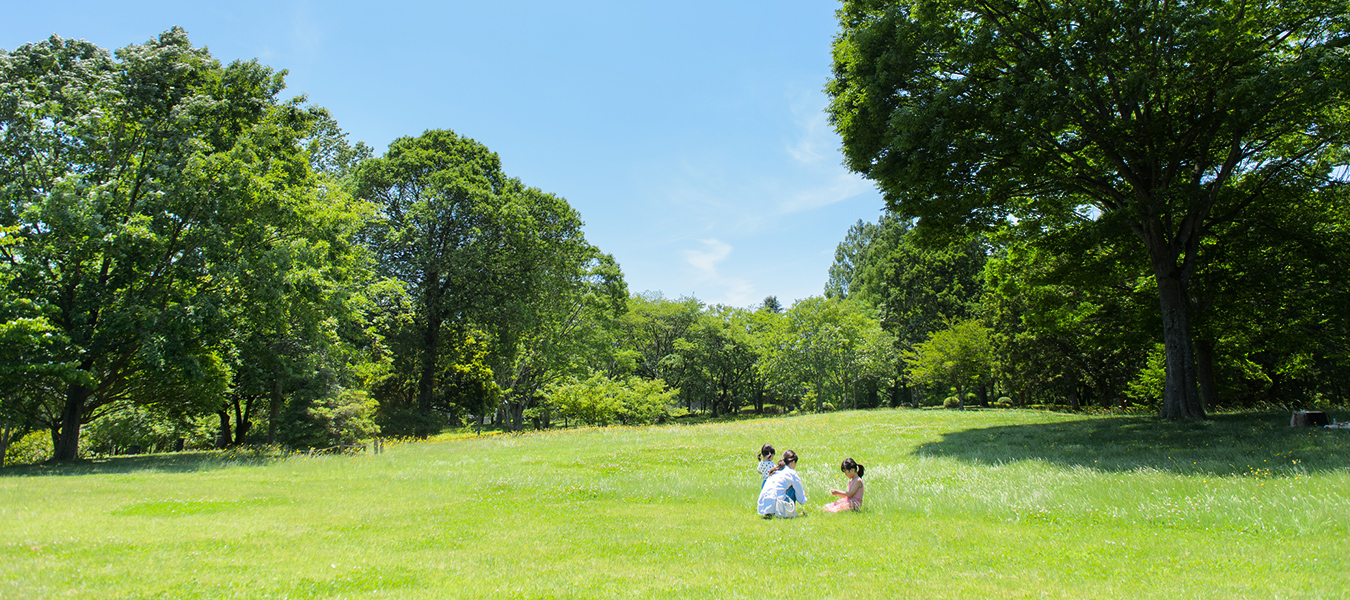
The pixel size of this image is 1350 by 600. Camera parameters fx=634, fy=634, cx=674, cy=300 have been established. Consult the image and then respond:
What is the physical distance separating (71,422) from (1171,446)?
28.8m

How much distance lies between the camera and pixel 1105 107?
16047 mm

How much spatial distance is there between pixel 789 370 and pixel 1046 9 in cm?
3616

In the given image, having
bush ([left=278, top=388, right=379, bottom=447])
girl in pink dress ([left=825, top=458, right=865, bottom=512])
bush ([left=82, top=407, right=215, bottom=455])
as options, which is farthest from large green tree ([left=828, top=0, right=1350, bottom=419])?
bush ([left=82, top=407, right=215, bottom=455])

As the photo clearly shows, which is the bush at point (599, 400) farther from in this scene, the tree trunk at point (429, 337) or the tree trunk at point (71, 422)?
the tree trunk at point (71, 422)

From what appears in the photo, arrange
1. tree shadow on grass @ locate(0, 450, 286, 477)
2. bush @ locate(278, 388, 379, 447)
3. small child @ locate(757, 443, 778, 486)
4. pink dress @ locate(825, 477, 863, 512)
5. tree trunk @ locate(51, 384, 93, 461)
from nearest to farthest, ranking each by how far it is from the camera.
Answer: pink dress @ locate(825, 477, 863, 512) < small child @ locate(757, 443, 778, 486) < tree shadow on grass @ locate(0, 450, 286, 477) < tree trunk @ locate(51, 384, 93, 461) < bush @ locate(278, 388, 379, 447)

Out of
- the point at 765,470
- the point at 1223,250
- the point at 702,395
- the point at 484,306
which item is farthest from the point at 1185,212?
the point at 702,395

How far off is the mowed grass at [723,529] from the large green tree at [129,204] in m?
4.13

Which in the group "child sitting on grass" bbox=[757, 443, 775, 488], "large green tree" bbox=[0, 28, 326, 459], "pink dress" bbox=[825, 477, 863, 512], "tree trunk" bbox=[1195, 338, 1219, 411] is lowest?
"pink dress" bbox=[825, 477, 863, 512]

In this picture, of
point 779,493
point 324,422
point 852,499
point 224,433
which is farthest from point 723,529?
point 224,433

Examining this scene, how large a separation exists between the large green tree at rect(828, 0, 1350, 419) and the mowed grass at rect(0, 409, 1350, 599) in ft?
21.5

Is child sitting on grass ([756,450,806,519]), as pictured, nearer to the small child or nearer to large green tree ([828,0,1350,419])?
Result: the small child

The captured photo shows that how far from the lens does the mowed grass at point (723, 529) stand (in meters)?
5.28

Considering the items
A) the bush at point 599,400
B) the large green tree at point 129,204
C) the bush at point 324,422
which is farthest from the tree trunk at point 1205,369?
the bush at point 324,422

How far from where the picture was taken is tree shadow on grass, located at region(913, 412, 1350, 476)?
34.9 feet
